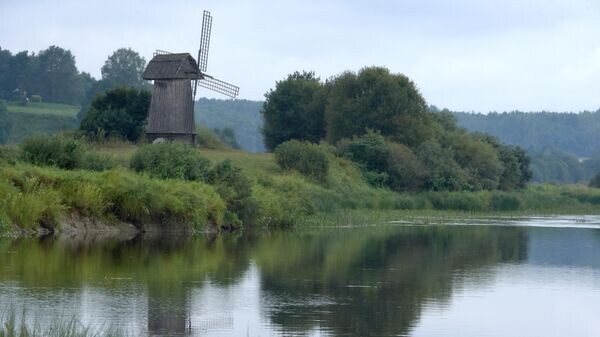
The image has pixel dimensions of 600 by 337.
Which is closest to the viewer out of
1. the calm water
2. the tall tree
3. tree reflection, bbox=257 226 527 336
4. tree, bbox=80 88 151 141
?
the calm water

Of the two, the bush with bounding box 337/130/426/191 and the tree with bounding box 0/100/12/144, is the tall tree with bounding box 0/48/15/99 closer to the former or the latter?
the tree with bounding box 0/100/12/144

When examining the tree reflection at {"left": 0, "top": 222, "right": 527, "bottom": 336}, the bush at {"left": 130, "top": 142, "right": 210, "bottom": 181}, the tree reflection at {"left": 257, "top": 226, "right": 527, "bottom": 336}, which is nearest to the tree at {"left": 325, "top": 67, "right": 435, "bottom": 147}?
the tree reflection at {"left": 257, "top": 226, "right": 527, "bottom": 336}

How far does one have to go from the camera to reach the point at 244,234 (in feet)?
149

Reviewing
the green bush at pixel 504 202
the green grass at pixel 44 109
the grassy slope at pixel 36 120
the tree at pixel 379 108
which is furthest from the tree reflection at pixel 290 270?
the green grass at pixel 44 109

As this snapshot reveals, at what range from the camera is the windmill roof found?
68.6m

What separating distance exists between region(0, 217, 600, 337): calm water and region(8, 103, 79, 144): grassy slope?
80.1 meters

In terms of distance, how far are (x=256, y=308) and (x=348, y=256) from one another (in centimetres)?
1320

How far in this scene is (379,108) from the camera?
83.6 metres

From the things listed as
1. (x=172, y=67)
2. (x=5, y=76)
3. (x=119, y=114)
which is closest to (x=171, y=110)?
(x=172, y=67)

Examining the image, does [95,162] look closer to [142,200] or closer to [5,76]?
[142,200]

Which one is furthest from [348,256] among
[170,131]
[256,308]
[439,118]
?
[439,118]

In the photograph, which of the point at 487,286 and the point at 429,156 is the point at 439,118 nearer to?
the point at 429,156

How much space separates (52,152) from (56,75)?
123369 mm

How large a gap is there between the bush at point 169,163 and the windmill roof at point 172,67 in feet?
62.5
